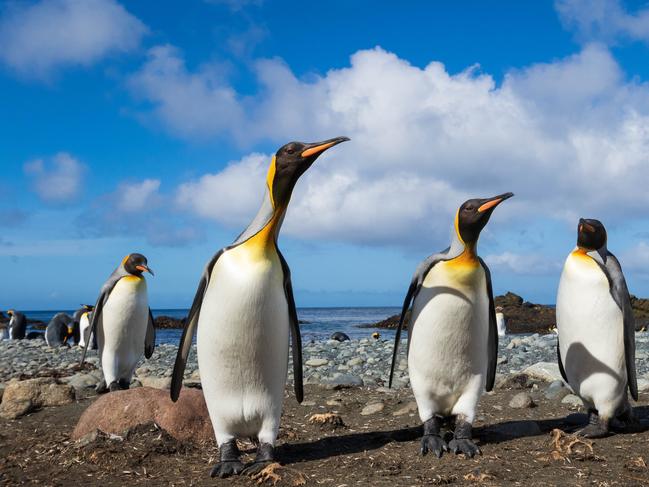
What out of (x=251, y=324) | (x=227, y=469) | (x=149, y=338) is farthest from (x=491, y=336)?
(x=149, y=338)

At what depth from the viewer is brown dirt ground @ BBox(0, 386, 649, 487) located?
13.6ft

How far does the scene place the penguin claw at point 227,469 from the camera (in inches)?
171

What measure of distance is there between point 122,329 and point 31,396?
1544 mm

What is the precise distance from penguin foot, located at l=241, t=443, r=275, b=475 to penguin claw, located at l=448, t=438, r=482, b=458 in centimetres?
126

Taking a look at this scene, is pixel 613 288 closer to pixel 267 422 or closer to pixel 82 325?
pixel 267 422

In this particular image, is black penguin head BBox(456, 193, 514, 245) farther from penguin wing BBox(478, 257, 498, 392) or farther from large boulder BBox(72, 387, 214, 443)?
large boulder BBox(72, 387, 214, 443)

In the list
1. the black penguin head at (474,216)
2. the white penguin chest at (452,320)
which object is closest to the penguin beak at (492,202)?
the black penguin head at (474,216)

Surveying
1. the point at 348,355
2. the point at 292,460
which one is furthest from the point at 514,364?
the point at 292,460

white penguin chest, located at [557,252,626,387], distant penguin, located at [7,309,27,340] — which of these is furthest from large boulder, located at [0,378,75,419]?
distant penguin, located at [7,309,27,340]

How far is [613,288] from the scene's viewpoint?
17.4 feet

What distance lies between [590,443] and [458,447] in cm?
98

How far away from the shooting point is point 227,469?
437 cm

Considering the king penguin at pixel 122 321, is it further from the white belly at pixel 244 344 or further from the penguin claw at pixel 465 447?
the penguin claw at pixel 465 447

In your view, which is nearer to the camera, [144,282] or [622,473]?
[622,473]
